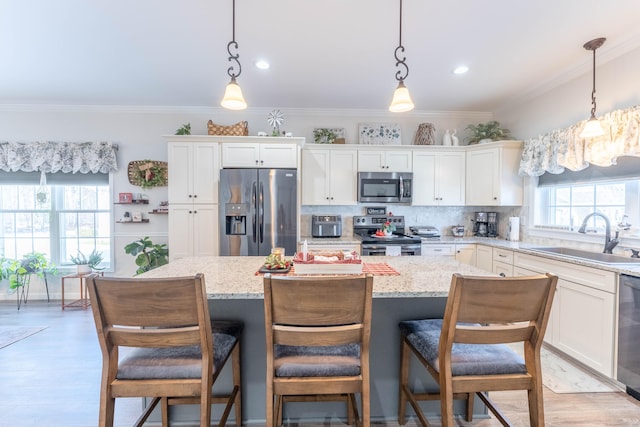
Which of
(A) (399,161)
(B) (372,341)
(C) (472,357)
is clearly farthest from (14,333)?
(A) (399,161)

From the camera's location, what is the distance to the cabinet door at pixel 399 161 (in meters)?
4.11

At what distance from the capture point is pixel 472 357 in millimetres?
1302

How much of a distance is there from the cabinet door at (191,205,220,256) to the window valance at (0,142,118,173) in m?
1.54

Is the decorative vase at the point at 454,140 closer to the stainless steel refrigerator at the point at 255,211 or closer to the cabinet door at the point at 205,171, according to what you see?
the stainless steel refrigerator at the point at 255,211

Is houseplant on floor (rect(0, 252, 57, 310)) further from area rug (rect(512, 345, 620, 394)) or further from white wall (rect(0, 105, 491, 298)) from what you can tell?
area rug (rect(512, 345, 620, 394))

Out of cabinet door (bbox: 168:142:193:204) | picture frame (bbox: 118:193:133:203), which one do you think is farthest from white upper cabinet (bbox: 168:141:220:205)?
picture frame (bbox: 118:193:133:203)

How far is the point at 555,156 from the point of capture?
3164mm

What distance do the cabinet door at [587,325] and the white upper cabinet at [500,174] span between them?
1479 millimetres

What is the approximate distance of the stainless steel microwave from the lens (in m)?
4.06

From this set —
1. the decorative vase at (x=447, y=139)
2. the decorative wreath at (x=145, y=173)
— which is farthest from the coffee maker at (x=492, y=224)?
the decorative wreath at (x=145, y=173)

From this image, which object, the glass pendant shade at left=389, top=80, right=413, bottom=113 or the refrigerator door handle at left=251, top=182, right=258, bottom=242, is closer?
the glass pendant shade at left=389, top=80, right=413, bottom=113

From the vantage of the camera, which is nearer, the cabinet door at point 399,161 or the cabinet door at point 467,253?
the cabinet door at point 467,253

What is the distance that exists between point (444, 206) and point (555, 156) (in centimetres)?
147

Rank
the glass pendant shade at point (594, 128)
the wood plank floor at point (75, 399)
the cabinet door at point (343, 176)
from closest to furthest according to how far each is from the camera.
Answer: the wood plank floor at point (75, 399) → the glass pendant shade at point (594, 128) → the cabinet door at point (343, 176)
